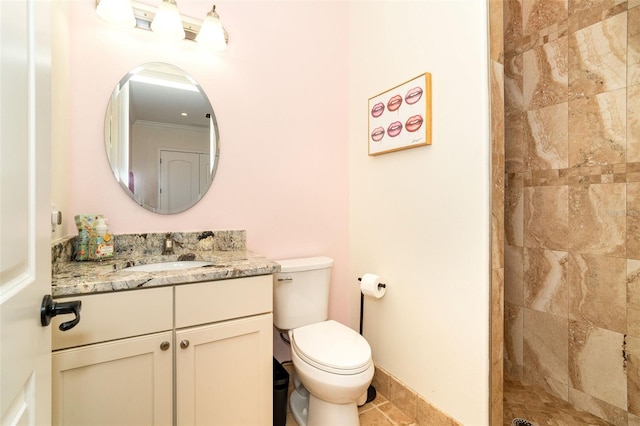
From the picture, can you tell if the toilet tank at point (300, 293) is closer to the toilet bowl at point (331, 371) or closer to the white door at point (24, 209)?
the toilet bowl at point (331, 371)

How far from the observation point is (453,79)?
1394 millimetres

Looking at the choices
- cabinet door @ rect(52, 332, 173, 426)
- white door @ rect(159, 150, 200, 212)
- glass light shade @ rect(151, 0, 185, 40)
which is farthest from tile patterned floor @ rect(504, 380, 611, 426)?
glass light shade @ rect(151, 0, 185, 40)

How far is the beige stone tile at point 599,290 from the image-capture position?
1.51 metres

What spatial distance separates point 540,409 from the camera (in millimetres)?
1663

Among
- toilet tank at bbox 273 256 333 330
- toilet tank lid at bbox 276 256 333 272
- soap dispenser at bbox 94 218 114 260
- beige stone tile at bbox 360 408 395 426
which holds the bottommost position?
beige stone tile at bbox 360 408 395 426

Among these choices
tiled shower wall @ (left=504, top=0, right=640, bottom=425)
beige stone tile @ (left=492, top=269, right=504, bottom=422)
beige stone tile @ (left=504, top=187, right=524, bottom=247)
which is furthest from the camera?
beige stone tile @ (left=504, top=187, right=524, bottom=247)

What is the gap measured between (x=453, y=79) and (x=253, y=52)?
3.90ft

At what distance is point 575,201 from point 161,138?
2337mm

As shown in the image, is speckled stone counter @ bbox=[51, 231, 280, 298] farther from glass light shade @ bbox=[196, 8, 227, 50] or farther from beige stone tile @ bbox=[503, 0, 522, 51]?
beige stone tile @ bbox=[503, 0, 522, 51]

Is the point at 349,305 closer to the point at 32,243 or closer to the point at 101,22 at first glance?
the point at 32,243

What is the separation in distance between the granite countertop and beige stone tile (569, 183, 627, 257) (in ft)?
5.51

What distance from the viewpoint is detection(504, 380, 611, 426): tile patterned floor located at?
61.7 inches

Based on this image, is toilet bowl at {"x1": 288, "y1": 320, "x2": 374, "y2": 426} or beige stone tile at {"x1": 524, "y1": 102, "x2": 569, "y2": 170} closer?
toilet bowl at {"x1": 288, "y1": 320, "x2": 374, "y2": 426}

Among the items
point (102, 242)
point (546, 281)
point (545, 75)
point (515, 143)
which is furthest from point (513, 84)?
point (102, 242)
